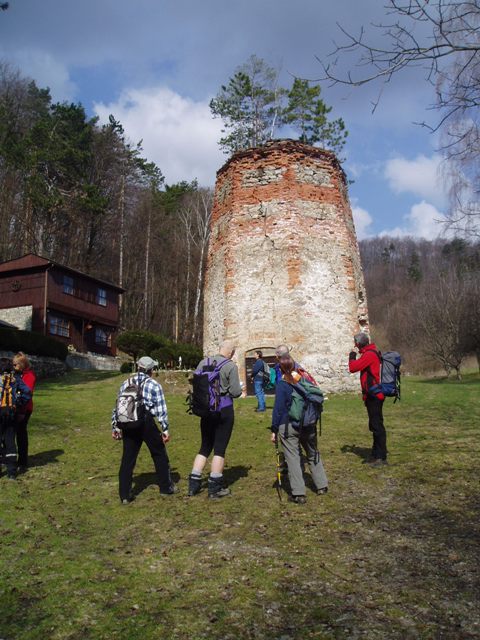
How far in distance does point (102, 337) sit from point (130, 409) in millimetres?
32825

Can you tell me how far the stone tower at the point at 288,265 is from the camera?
16969 mm

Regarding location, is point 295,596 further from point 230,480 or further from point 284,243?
point 284,243

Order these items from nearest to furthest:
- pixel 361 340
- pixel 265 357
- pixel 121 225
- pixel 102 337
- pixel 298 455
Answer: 1. pixel 298 455
2. pixel 361 340
3. pixel 265 357
4. pixel 102 337
5. pixel 121 225

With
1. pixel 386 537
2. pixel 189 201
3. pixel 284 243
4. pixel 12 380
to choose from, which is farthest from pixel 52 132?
pixel 386 537

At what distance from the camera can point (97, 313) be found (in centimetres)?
3672

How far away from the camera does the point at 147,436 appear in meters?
6.63

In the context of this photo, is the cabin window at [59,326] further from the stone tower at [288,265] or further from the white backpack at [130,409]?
the white backpack at [130,409]

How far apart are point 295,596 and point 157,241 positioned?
44.2 meters

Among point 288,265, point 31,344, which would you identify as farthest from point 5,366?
point 31,344

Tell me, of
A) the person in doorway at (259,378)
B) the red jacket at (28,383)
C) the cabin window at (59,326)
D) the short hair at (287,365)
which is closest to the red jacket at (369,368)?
the short hair at (287,365)

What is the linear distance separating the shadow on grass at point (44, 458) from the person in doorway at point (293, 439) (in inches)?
168

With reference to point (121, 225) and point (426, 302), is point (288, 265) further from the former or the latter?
point (121, 225)

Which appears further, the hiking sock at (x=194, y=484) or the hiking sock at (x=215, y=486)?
the hiking sock at (x=194, y=484)

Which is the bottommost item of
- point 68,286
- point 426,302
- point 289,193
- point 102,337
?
point 102,337
